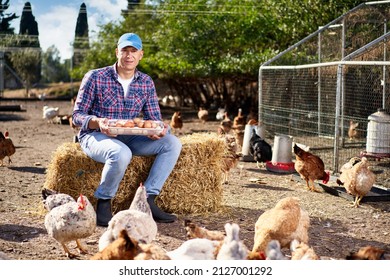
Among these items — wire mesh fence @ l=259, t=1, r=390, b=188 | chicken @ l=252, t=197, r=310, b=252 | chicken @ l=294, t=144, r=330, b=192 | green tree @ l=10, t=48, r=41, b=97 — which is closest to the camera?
chicken @ l=252, t=197, r=310, b=252

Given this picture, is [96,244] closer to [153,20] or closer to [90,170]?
[90,170]

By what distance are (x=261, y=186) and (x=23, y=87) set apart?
21720 mm

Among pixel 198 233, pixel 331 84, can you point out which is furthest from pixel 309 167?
pixel 331 84

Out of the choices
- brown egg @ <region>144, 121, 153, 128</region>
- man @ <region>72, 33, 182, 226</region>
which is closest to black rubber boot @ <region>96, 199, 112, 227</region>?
man @ <region>72, 33, 182, 226</region>

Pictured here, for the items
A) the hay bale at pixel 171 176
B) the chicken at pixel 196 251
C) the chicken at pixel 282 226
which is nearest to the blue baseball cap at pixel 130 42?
the hay bale at pixel 171 176

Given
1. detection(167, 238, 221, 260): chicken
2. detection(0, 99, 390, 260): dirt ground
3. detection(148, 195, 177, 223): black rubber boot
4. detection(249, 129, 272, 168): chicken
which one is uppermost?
detection(167, 238, 221, 260): chicken

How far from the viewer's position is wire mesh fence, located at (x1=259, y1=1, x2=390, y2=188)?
9742mm

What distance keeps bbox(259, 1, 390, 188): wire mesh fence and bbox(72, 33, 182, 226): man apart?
14.7 feet

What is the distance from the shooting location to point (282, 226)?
3814mm

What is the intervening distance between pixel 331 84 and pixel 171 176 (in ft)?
18.9

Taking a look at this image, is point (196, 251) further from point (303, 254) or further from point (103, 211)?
point (103, 211)

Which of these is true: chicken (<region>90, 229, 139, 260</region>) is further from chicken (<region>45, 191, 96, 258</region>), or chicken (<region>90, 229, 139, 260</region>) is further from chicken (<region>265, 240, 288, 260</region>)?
chicken (<region>45, 191, 96, 258</region>)

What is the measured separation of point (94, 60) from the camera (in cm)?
2169
